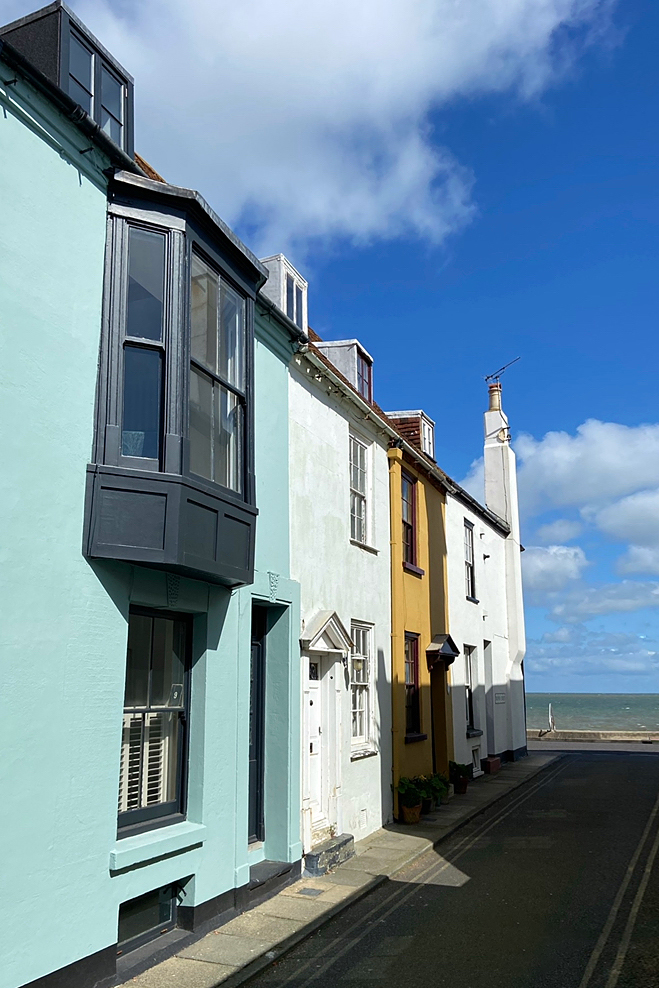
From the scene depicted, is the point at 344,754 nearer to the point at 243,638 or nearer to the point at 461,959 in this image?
the point at 243,638

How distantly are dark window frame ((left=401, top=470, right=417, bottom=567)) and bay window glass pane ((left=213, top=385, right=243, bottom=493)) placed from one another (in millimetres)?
7989

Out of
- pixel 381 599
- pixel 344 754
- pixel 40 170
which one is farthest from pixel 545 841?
pixel 40 170

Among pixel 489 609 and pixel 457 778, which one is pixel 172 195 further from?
pixel 489 609

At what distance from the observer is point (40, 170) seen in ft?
22.0

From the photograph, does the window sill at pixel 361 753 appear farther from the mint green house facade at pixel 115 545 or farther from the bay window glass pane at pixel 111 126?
the bay window glass pane at pixel 111 126

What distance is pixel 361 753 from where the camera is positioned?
12.8 meters

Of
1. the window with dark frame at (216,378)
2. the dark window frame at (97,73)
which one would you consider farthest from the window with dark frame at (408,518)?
the dark window frame at (97,73)

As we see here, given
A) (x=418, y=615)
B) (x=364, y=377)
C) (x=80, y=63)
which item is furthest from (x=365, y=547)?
(x=80, y=63)

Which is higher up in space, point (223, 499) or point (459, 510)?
point (459, 510)

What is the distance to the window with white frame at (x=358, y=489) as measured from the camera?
13617mm

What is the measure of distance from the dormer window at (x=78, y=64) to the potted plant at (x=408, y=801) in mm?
10965

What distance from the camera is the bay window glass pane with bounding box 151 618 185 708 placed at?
26.2 ft

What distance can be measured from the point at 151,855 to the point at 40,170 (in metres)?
5.86

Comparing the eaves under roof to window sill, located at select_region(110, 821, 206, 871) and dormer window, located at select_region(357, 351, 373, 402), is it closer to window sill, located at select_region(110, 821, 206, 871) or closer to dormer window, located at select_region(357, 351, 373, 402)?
window sill, located at select_region(110, 821, 206, 871)
